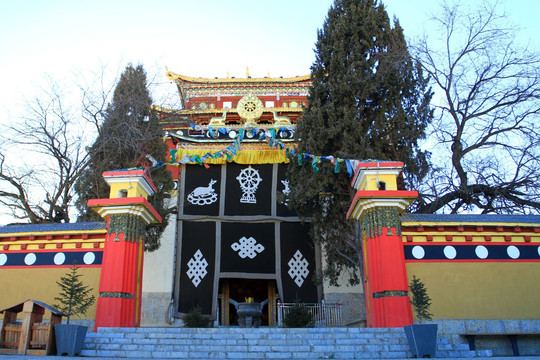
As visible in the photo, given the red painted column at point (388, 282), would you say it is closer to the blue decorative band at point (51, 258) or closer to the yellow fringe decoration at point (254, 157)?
the blue decorative band at point (51, 258)

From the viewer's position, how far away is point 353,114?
13484 mm

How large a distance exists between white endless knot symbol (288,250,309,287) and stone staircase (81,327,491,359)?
26.7 feet

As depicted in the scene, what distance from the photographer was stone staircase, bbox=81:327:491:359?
7719 mm

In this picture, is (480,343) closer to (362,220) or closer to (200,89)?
(362,220)


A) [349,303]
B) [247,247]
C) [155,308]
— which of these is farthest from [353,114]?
[155,308]

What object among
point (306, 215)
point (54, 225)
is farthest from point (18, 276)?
point (306, 215)

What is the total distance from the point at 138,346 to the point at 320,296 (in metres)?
9.40

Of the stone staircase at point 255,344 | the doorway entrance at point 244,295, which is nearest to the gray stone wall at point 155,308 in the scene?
the doorway entrance at point 244,295

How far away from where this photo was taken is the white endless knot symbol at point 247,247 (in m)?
16.9

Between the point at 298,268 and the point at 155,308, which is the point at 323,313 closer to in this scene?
the point at 298,268

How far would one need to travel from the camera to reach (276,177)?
18047 mm

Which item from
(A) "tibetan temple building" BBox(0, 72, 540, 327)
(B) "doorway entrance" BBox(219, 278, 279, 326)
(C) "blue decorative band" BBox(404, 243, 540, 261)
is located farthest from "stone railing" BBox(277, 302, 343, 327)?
(C) "blue decorative band" BBox(404, 243, 540, 261)

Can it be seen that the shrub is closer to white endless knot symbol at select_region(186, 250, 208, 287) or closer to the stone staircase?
white endless knot symbol at select_region(186, 250, 208, 287)

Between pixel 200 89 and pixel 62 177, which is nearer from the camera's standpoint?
pixel 62 177
